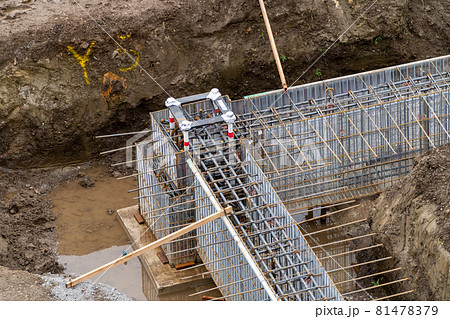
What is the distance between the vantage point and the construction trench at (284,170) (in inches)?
859

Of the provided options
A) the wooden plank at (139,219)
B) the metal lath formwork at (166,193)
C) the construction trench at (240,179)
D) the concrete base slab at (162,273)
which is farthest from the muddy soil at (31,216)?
the metal lath formwork at (166,193)

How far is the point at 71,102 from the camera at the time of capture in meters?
28.2

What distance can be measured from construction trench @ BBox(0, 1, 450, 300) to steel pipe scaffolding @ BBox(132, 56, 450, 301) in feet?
0.15

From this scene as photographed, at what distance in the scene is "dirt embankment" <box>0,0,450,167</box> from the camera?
27.9 meters

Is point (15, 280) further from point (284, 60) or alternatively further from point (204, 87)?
point (284, 60)

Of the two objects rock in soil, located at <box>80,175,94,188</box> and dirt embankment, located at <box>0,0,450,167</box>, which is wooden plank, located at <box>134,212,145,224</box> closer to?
rock in soil, located at <box>80,175,94,188</box>

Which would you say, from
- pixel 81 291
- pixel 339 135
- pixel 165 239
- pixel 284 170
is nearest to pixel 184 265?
pixel 165 239

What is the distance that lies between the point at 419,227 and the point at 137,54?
35.6 ft

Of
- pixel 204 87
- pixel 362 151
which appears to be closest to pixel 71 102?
pixel 204 87

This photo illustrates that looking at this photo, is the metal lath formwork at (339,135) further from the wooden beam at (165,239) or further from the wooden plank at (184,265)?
the wooden beam at (165,239)

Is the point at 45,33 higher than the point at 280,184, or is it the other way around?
the point at 45,33

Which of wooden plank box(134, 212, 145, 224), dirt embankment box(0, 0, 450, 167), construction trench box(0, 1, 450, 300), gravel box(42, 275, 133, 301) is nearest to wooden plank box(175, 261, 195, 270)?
construction trench box(0, 1, 450, 300)

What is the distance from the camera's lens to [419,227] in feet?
71.5

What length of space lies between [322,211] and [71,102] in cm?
809
